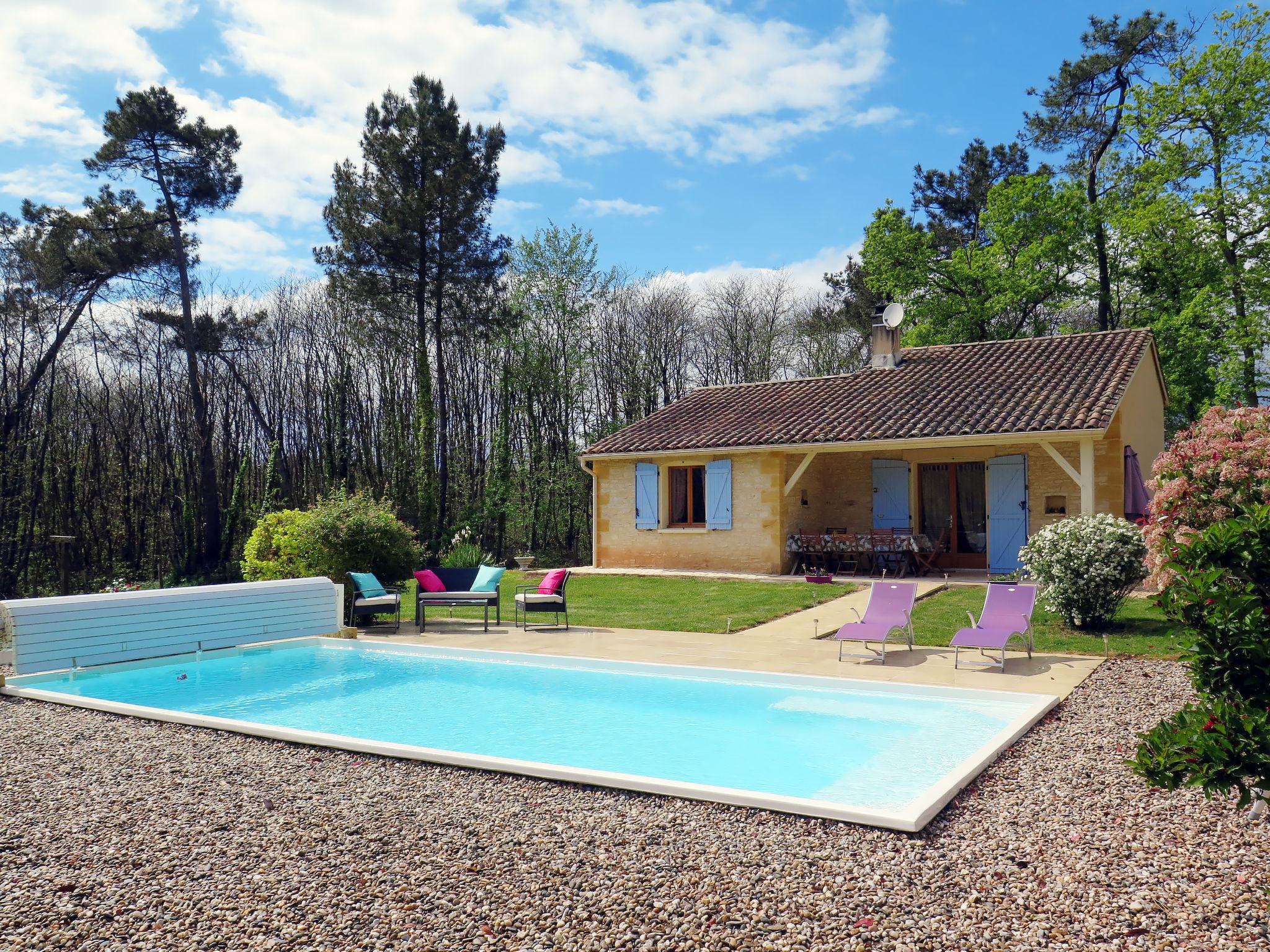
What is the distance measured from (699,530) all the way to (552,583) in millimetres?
6331

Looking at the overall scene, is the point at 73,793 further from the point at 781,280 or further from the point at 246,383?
the point at 781,280

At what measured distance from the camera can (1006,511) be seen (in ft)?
50.6

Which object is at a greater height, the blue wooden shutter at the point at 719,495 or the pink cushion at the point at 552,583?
the blue wooden shutter at the point at 719,495

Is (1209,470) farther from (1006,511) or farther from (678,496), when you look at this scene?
(678,496)

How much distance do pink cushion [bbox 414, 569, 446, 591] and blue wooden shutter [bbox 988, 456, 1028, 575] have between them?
9631mm

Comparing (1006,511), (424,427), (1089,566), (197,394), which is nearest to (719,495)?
(1006,511)

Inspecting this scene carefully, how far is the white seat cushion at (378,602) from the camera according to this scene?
11.0m

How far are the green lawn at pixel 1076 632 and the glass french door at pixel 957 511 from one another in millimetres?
4595

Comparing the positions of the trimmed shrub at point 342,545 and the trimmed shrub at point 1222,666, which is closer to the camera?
the trimmed shrub at point 1222,666

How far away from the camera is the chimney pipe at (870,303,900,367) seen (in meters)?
18.6

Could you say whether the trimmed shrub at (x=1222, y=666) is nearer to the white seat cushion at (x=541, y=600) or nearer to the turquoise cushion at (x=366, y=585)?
the white seat cushion at (x=541, y=600)

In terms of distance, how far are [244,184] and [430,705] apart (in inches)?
720

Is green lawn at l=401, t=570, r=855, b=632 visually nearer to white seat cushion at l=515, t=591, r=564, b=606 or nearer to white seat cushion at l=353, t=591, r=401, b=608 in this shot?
white seat cushion at l=515, t=591, r=564, b=606

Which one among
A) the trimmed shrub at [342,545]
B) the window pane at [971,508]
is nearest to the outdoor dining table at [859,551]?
A: the window pane at [971,508]
